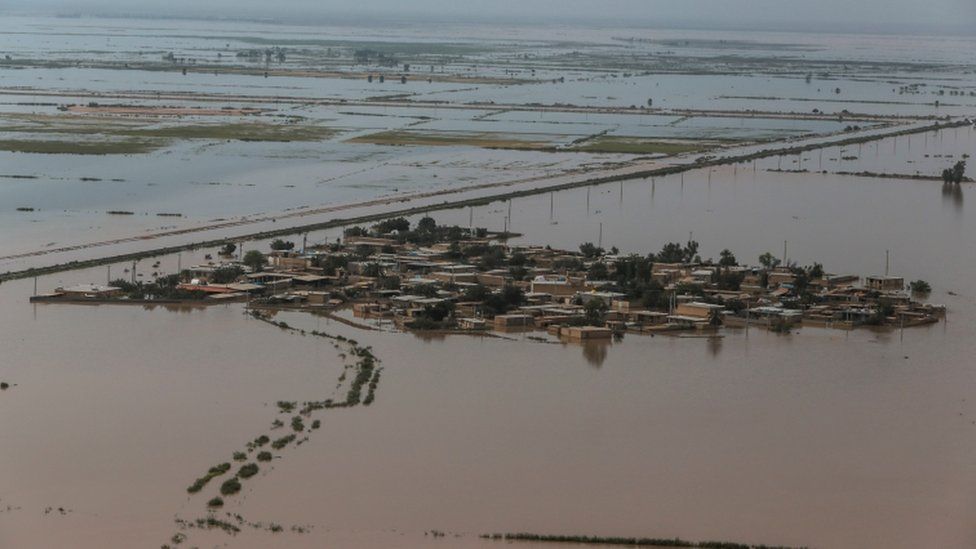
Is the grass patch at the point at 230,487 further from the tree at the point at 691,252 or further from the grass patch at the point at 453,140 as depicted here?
the grass patch at the point at 453,140

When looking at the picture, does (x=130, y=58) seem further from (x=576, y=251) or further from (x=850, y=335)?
(x=850, y=335)

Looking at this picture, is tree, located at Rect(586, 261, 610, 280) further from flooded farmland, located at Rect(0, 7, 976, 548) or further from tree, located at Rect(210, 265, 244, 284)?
tree, located at Rect(210, 265, 244, 284)

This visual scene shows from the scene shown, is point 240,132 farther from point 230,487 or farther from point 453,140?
point 230,487

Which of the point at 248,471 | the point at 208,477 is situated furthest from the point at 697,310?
the point at 208,477

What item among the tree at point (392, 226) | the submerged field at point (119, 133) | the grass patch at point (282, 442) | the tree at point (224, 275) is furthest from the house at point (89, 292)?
the submerged field at point (119, 133)

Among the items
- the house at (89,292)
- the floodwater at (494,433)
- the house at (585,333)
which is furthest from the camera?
the house at (89,292)

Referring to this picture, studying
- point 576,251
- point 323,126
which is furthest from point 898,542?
point 323,126

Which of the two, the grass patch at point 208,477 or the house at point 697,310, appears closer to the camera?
the grass patch at point 208,477
